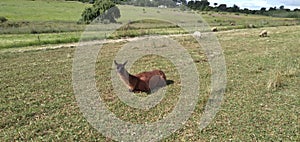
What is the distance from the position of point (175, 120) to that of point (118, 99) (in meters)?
2.21

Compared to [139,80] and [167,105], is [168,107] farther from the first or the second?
[139,80]

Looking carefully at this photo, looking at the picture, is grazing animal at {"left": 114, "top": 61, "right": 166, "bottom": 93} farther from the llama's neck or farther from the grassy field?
the grassy field

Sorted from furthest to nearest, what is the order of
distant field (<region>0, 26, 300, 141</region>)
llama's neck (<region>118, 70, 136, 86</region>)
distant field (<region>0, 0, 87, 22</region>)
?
1. distant field (<region>0, 0, 87, 22</region>)
2. llama's neck (<region>118, 70, 136, 86</region>)
3. distant field (<region>0, 26, 300, 141</region>)

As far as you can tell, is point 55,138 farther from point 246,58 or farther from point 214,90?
point 246,58

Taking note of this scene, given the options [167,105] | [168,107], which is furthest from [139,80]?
[168,107]

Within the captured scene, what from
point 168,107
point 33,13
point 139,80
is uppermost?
point 33,13

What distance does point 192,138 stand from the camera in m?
5.79

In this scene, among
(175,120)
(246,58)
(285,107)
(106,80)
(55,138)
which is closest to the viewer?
(55,138)

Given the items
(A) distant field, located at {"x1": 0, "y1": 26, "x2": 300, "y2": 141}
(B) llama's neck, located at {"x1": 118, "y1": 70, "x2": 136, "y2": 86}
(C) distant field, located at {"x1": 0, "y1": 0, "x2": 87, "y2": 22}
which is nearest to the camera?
(A) distant field, located at {"x1": 0, "y1": 26, "x2": 300, "y2": 141}

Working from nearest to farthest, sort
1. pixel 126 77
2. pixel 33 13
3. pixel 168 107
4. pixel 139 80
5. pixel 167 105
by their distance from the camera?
1. pixel 168 107
2. pixel 167 105
3. pixel 126 77
4. pixel 139 80
5. pixel 33 13

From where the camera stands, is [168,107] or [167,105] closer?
[168,107]

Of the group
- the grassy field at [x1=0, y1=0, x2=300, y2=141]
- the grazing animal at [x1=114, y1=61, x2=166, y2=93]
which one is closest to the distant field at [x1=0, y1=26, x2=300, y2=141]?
the grassy field at [x1=0, y1=0, x2=300, y2=141]

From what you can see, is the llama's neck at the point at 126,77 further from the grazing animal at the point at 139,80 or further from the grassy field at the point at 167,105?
the grassy field at the point at 167,105

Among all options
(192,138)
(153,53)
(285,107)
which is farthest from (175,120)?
(153,53)
